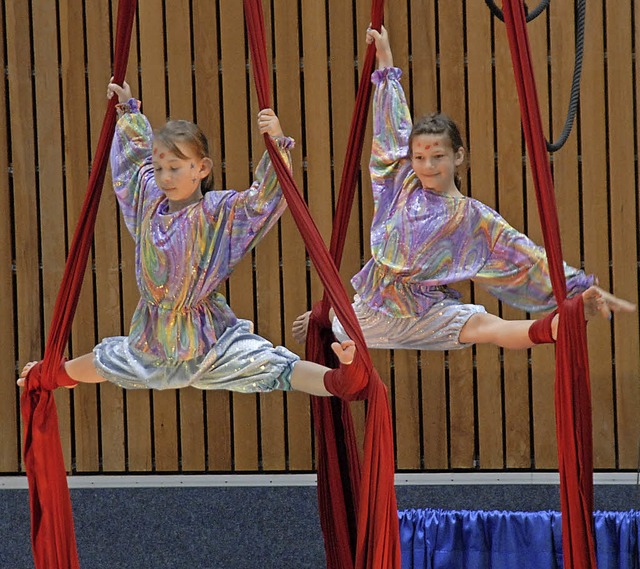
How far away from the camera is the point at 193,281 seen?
3.26 meters

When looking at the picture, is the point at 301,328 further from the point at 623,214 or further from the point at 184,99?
the point at 623,214

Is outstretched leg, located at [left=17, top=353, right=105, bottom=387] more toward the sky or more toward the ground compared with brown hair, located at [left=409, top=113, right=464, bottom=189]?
more toward the ground

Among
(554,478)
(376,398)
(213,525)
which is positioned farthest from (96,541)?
(376,398)

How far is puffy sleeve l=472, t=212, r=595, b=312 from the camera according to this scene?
3.41 m

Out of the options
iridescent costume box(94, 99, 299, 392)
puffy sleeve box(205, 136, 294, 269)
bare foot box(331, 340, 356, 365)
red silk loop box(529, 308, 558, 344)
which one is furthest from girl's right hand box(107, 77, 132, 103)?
red silk loop box(529, 308, 558, 344)

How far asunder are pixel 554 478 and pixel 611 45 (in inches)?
75.2

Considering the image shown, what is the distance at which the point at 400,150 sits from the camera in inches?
138

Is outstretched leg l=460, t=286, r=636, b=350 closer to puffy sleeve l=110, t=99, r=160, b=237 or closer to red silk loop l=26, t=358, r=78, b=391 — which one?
puffy sleeve l=110, t=99, r=160, b=237

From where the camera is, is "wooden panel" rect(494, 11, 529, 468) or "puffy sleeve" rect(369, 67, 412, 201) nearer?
"puffy sleeve" rect(369, 67, 412, 201)

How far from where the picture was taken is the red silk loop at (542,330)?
313cm

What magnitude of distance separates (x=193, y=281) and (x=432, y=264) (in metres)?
0.74

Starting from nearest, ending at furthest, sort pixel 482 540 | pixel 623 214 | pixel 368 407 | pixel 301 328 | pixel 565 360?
A: pixel 565 360 → pixel 368 407 → pixel 301 328 → pixel 482 540 → pixel 623 214

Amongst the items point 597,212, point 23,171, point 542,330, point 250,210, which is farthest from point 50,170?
point 542,330

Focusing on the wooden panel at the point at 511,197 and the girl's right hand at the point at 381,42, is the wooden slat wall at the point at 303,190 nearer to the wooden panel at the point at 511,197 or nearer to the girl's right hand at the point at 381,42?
the wooden panel at the point at 511,197
